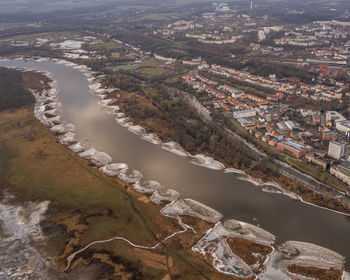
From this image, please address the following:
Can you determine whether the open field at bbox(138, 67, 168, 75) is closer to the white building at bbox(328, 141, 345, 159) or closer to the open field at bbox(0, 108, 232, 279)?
the open field at bbox(0, 108, 232, 279)

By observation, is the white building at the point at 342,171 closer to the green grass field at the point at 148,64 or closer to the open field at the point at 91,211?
the open field at the point at 91,211

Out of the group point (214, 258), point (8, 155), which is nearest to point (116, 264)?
point (214, 258)

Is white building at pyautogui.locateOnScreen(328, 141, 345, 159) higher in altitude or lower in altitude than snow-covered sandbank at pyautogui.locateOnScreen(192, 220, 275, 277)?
higher

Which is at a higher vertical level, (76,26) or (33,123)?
(76,26)

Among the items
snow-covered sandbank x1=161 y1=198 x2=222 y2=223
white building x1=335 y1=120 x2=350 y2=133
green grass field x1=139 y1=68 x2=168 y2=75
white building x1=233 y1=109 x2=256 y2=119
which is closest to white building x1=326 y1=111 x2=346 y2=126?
white building x1=335 y1=120 x2=350 y2=133

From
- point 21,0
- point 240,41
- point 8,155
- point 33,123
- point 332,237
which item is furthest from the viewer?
point 21,0

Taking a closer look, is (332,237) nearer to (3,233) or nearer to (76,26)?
(3,233)

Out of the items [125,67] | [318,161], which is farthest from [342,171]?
[125,67]
